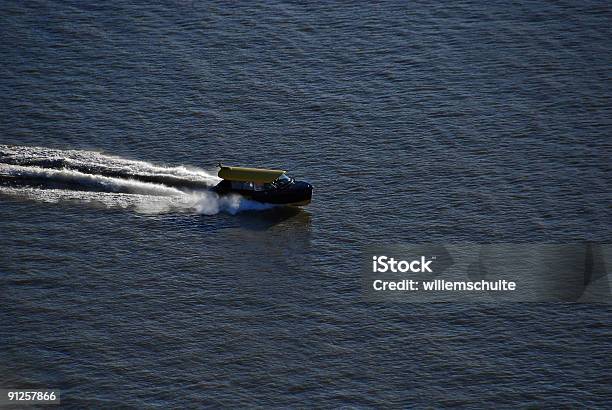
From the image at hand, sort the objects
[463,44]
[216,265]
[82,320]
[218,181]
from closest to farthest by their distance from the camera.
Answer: [82,320]
[216,265]
[218,181]
[463,44]

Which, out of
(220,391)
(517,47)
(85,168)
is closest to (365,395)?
(220,391)

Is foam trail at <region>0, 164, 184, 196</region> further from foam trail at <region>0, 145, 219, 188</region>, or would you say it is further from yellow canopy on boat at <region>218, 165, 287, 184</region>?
yellow canopy on boat at <region>218, 165, 287, 184</region>

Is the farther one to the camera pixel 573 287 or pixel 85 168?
pixel 85 168

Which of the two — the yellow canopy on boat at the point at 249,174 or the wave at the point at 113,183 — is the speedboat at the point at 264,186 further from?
the wave at the point at 113,183

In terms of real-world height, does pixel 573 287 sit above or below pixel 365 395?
above

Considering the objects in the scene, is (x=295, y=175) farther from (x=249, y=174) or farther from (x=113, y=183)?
(x=113, y=183)

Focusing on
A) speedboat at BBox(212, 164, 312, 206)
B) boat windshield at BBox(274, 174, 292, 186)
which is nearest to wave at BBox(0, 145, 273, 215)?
speedboat at BBox(212, 164, 312, 206)

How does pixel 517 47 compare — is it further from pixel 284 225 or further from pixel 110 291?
pixel 110 291

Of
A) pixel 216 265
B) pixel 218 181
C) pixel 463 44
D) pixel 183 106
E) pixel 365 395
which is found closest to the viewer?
pixel 365 395

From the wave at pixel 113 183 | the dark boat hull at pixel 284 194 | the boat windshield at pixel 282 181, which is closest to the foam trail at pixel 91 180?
the wave at pixel 113 183
